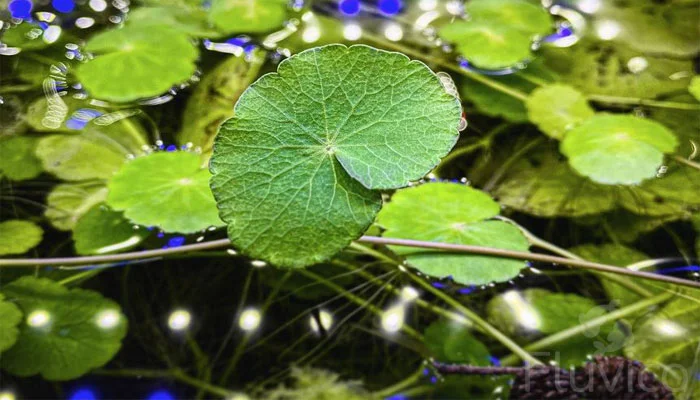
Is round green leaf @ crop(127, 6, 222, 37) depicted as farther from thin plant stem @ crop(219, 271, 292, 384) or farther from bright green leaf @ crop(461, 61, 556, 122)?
thin plant stem @ crop(219, 271, 292, 384)

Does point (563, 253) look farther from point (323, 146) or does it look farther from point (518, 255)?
point (323, 146)

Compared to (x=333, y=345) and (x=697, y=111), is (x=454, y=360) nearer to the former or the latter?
(x=333, y=345)

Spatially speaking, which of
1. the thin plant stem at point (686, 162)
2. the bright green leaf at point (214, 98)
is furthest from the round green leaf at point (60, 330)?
the thin plant stem at point (686, 162)

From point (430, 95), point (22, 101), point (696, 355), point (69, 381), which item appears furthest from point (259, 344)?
point (22, 101)

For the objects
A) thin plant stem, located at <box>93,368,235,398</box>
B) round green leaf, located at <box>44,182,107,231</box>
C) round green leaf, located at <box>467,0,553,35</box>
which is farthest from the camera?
round green leaf, located at <box>467,0,553,35</box>

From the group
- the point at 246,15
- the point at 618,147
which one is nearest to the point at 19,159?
the point at 246,15

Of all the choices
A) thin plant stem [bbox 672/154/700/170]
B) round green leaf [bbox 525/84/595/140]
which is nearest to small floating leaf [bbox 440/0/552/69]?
→ round green leaf [bbox 525/84/595/140]

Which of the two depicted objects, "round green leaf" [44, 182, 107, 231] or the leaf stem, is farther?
"round green leaf" [44, 182, 107, 231]

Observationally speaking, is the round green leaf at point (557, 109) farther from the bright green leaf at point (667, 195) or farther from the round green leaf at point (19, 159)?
the round green leaf at point (19, 159)
